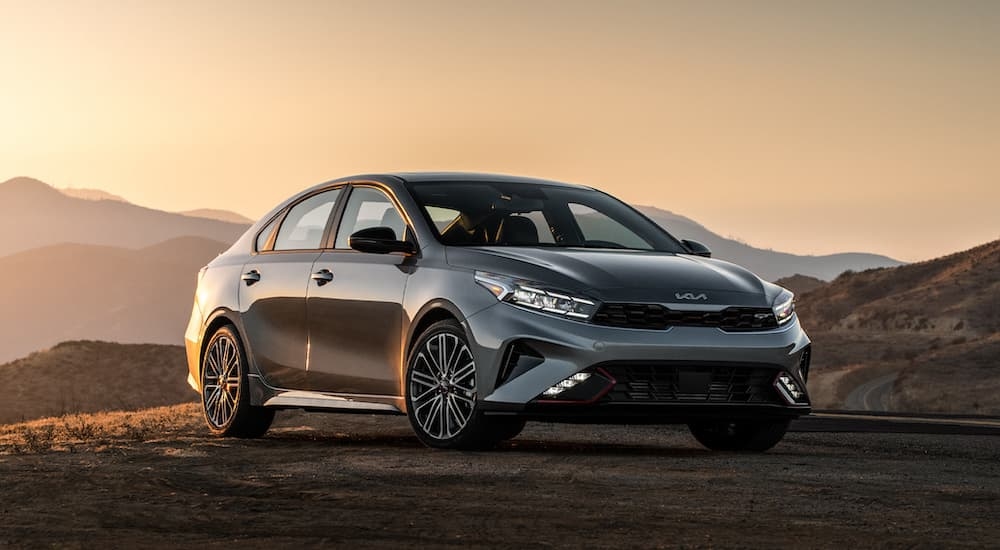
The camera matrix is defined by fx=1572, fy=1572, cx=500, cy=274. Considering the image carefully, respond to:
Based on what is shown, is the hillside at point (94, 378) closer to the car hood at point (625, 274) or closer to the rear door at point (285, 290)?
the rear door at point (285, 290)

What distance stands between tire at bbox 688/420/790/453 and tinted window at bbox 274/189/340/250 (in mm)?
3119

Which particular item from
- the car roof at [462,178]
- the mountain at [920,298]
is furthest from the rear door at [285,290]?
the mountain at [920,298]

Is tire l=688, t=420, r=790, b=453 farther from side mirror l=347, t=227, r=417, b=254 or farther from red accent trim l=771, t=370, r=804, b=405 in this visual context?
side mirror l=347, t=227, r=417, b=254

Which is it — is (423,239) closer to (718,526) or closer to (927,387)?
(718,526)

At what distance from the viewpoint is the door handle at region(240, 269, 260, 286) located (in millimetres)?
12107

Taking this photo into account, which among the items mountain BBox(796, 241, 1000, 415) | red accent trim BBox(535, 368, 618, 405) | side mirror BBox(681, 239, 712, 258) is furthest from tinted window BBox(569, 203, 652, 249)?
mountain BBox(796, 241, 1000, 415)

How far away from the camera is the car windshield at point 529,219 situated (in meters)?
10.8

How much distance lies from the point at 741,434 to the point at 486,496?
3.82 metres

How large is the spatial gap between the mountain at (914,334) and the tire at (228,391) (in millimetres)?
37385

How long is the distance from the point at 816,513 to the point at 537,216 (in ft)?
14.3

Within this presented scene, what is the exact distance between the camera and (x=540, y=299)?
9.64 m

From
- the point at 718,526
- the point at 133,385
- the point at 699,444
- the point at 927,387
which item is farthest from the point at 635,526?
the point at 133,385

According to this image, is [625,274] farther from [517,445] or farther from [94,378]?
[94,378]

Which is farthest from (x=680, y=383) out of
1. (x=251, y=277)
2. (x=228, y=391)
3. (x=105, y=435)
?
(x=105, y=435)
